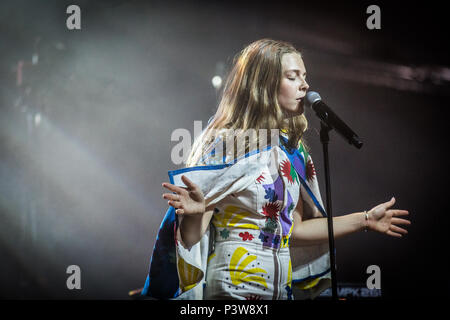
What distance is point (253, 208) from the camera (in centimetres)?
130

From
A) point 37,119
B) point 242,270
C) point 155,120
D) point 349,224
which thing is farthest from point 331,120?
point 37,119

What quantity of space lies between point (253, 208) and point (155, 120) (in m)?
1.65

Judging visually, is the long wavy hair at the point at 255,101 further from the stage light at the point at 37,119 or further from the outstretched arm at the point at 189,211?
the stage light at the point at 37,119

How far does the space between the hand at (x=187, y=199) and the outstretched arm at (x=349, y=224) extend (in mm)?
444

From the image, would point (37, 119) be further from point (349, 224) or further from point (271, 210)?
point (349, 224)

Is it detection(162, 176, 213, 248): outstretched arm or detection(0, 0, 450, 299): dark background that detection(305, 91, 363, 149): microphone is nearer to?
detection(162, 176, 213, 248): outstretched arm

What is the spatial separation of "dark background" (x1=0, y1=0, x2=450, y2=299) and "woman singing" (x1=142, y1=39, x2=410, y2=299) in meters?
0.97

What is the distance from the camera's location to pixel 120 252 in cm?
285

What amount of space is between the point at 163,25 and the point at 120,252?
1585 mm

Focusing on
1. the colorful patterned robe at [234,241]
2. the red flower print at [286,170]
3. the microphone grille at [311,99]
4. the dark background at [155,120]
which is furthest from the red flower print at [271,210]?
the dark background at [155,120]

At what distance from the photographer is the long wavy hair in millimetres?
1423

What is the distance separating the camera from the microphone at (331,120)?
3.76 ft
